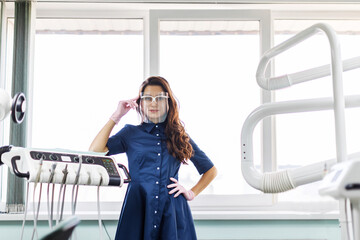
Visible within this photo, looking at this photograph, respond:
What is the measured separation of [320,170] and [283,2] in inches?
85.1

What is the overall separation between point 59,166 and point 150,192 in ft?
2.80

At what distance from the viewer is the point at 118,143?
9.25ft

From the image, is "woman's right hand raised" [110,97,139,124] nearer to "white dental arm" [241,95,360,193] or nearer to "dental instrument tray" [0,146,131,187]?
"dental instrument tray" [0,146,131,187]

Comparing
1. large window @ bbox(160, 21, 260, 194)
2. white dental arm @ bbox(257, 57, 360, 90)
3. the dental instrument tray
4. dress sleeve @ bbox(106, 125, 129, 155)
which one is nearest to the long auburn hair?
dress sleeve @ bbox(106, 125, 129, 155)

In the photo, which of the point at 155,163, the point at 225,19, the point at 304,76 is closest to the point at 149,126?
the point at 155,163

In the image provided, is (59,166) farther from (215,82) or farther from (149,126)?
(215,82)

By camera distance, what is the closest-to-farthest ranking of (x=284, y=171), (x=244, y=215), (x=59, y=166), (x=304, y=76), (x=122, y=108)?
(x=284, y=171)
(x=304, y=76)
(x=59, y=166)
(x=122, y=108)
(x=244, y=215)

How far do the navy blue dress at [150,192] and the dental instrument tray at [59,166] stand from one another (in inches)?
24.9

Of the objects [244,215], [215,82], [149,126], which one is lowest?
[244,215]

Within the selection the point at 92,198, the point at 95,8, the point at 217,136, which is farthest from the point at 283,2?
the point at 92,198

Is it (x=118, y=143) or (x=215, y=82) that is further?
(x=215, y=82)

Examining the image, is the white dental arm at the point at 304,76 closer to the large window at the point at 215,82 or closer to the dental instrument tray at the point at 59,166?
the dental instrument tray at the point at 59,166

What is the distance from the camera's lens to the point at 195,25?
11.1 feet

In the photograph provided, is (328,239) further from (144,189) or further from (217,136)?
(144,189)
